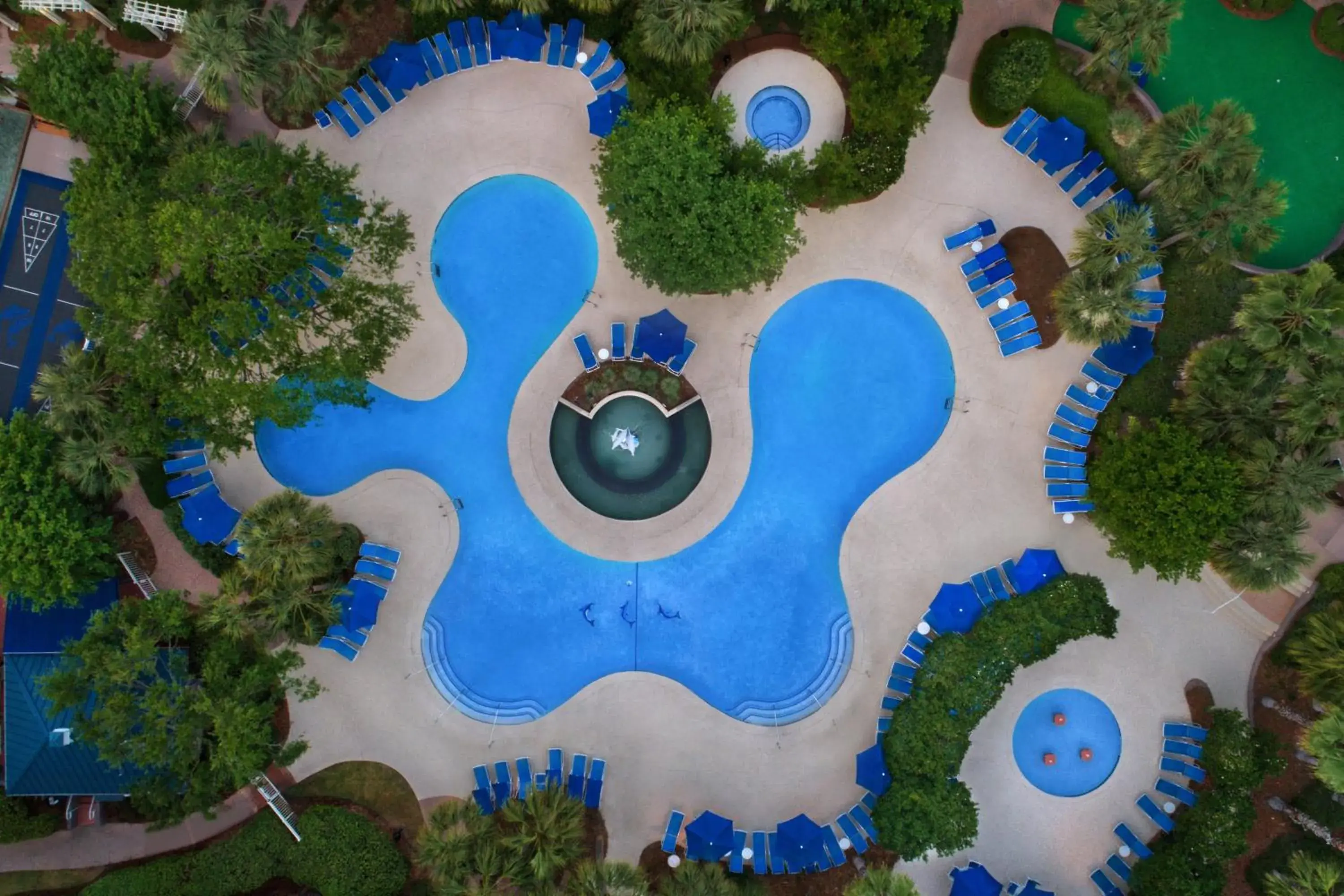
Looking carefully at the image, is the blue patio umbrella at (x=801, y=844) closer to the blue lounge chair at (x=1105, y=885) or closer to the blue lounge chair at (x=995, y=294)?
the blue lounge chair at (x=1105, y=885)

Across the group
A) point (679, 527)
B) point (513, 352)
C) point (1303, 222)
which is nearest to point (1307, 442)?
point (1303, 222)

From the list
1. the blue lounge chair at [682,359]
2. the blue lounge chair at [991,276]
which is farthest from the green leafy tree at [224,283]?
the blue lounge chair at [991,276]

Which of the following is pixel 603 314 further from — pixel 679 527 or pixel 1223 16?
pixel 1223 16

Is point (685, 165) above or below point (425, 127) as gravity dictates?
below

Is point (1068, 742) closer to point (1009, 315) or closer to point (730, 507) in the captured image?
point (730, 507)

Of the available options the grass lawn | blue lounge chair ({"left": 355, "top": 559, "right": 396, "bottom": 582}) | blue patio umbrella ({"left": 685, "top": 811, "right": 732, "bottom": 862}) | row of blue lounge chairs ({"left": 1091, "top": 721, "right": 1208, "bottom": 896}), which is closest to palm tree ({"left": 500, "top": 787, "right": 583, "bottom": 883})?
blue patio umbrella ({"left": 685, "top": 811, "right": 732, "bottom": 862})

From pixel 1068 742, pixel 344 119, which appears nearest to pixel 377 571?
pixel 344 119
